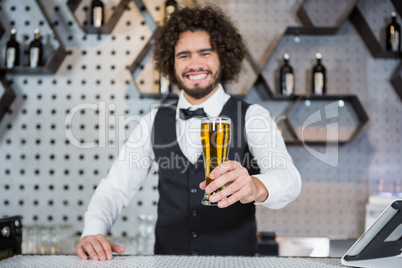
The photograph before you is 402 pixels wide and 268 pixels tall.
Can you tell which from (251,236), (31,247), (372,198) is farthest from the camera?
(372,198)

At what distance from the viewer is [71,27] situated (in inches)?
139

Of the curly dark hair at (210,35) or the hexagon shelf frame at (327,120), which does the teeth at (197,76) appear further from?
the hexagon shelf frame at (327,120)

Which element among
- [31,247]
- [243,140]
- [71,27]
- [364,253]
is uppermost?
[71,27]

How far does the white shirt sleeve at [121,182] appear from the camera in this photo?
5.44ft

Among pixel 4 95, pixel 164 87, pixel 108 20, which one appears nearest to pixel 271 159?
pixel 164 87

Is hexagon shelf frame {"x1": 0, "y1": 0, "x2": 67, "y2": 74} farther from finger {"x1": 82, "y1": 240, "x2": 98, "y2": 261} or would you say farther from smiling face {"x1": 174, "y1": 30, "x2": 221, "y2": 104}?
finger {"x1": 82, "y1": 240, "x2": 98, "y2": 261}

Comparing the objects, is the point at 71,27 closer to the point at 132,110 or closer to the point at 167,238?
the point at 132,110

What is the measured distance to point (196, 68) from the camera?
78.4 inches

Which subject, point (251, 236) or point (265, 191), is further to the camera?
point (251, 236)

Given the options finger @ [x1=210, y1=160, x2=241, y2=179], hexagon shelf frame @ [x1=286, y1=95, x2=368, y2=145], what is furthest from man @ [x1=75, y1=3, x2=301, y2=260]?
hexagon shelf frame @ [x1=286, y1=95, x2=368, y2=145]

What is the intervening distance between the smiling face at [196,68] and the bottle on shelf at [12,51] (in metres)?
1.79

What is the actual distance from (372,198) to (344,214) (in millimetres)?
320

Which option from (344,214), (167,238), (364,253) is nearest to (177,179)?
(167,238)

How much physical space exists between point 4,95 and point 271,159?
241 centimetres
